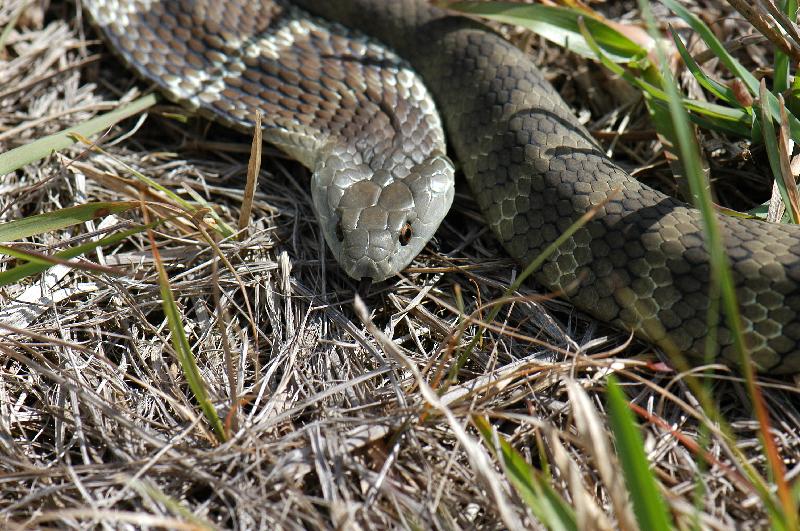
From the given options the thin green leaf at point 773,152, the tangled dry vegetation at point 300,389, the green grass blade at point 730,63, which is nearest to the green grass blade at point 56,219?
the tangled dry vegetation at point 300,389

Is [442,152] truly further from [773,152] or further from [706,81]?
[773,152]

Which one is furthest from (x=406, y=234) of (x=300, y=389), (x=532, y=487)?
(x=532, y=487)

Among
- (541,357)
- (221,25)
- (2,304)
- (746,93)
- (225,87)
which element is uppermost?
(746,93)

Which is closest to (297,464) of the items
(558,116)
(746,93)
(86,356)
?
(86,356)

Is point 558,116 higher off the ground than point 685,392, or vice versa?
point 558,116

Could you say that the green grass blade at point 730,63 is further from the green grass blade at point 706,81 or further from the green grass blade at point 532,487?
the green grass blade at point 532,487

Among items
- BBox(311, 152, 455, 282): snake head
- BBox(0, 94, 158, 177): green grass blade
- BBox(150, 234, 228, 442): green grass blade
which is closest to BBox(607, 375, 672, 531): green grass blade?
BBox(150, 234, 228, 442): green grass blade

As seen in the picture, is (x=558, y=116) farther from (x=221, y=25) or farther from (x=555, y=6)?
(x=221, y=25)

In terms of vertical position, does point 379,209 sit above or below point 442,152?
below
